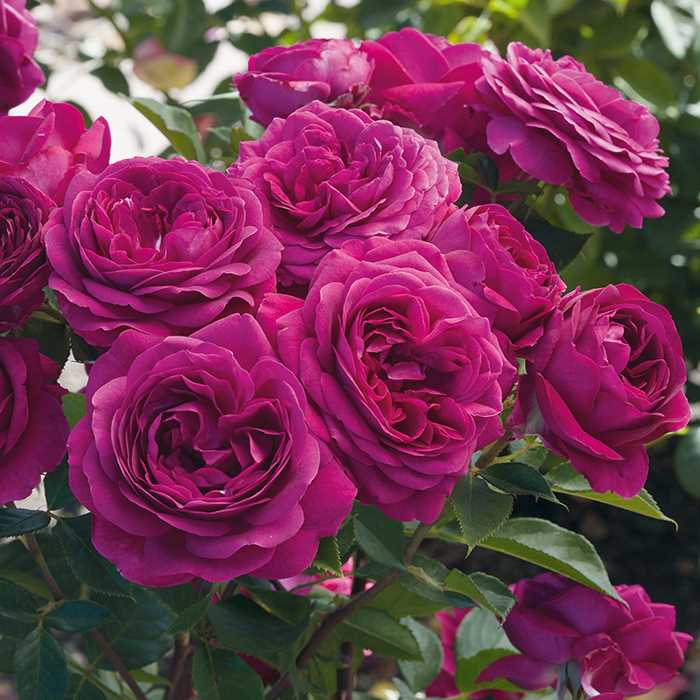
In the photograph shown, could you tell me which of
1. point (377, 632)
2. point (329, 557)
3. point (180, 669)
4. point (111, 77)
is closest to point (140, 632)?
Answer: point (180, 669)

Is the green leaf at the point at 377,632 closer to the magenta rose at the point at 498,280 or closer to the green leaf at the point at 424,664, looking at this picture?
the green leaf at the point at 424,664

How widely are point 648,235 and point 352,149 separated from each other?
1.40 m

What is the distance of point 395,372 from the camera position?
50 cm

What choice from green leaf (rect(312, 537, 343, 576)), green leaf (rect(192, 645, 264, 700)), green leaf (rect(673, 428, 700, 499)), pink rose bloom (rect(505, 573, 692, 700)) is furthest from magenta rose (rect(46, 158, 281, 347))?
green leaf (rect(673, 428, 700, 499))

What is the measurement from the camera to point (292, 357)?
1.62ft

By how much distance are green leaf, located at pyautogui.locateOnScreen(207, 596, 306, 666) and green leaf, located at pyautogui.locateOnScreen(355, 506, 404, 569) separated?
0.07 metres

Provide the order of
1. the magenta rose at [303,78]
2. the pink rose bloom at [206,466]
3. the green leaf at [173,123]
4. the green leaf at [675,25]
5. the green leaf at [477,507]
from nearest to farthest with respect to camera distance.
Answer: the pink rose bloom at [206,466]
the green leaf at [477,507]
the magenta rose at [303,78]
the green leaf at [173,123]
the green leaf at [675,25]

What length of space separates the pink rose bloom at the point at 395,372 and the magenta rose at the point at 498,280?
1.1 inches

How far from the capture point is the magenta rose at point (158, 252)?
52 cm

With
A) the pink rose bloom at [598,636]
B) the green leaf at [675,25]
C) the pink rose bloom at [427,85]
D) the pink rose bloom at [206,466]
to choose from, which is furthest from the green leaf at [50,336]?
the green leaf at [675,25]

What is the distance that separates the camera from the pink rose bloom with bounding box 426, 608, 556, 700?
792mm

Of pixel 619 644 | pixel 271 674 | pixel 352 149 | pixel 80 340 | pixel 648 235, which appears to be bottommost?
pixel 648 235

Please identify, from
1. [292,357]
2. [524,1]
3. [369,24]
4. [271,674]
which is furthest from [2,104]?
[524,1]

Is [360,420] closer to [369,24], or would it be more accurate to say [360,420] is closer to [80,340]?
[80,340]
